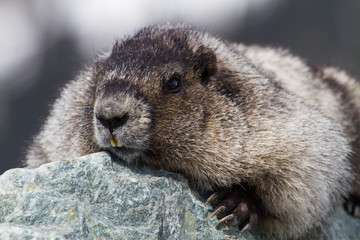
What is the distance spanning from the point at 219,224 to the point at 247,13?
24476mm

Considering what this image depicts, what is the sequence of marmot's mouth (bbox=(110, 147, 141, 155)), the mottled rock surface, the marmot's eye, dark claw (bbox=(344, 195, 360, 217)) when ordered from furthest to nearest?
dark claw (bbox=(344, 195, 360, 217))
the marmot's eye
marmot's mouth (bbox=(110, 147, 141, 155))
the mottled rock surface

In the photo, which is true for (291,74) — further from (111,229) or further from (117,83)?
(111,229)

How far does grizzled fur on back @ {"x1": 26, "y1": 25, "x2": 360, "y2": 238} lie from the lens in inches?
172

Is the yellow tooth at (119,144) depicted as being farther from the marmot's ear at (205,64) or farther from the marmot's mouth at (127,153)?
the marmot's ear at (205,64)

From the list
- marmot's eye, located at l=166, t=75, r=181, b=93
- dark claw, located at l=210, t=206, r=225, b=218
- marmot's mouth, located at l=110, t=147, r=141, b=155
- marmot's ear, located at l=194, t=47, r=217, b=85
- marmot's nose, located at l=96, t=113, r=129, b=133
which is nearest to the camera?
marmot's nose, located at l=96, t=113, r=129, b=133

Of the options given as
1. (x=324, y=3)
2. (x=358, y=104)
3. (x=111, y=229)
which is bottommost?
(x=111, y=229)

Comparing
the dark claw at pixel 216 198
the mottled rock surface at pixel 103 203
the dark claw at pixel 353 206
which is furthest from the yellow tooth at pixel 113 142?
the dark claw at pixel 353 206

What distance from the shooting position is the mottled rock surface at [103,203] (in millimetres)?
3875

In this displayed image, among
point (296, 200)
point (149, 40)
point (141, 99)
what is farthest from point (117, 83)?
point (296, 200)

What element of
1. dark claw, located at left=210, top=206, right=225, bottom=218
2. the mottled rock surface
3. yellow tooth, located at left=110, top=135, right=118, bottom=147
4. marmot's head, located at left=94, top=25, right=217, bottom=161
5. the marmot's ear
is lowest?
the mottled rock surface

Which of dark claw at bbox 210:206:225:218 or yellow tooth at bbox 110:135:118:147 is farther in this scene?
dark claw at bbox 210:206:225:218

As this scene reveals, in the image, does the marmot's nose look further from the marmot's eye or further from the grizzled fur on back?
the marmot's eye

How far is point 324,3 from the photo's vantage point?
2491 cm

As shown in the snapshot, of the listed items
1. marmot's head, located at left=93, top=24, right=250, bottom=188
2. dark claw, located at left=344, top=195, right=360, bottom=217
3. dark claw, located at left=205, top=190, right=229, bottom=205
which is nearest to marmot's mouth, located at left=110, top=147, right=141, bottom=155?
marmot's head, located at left=93, top=24, right=250, bottom=188
